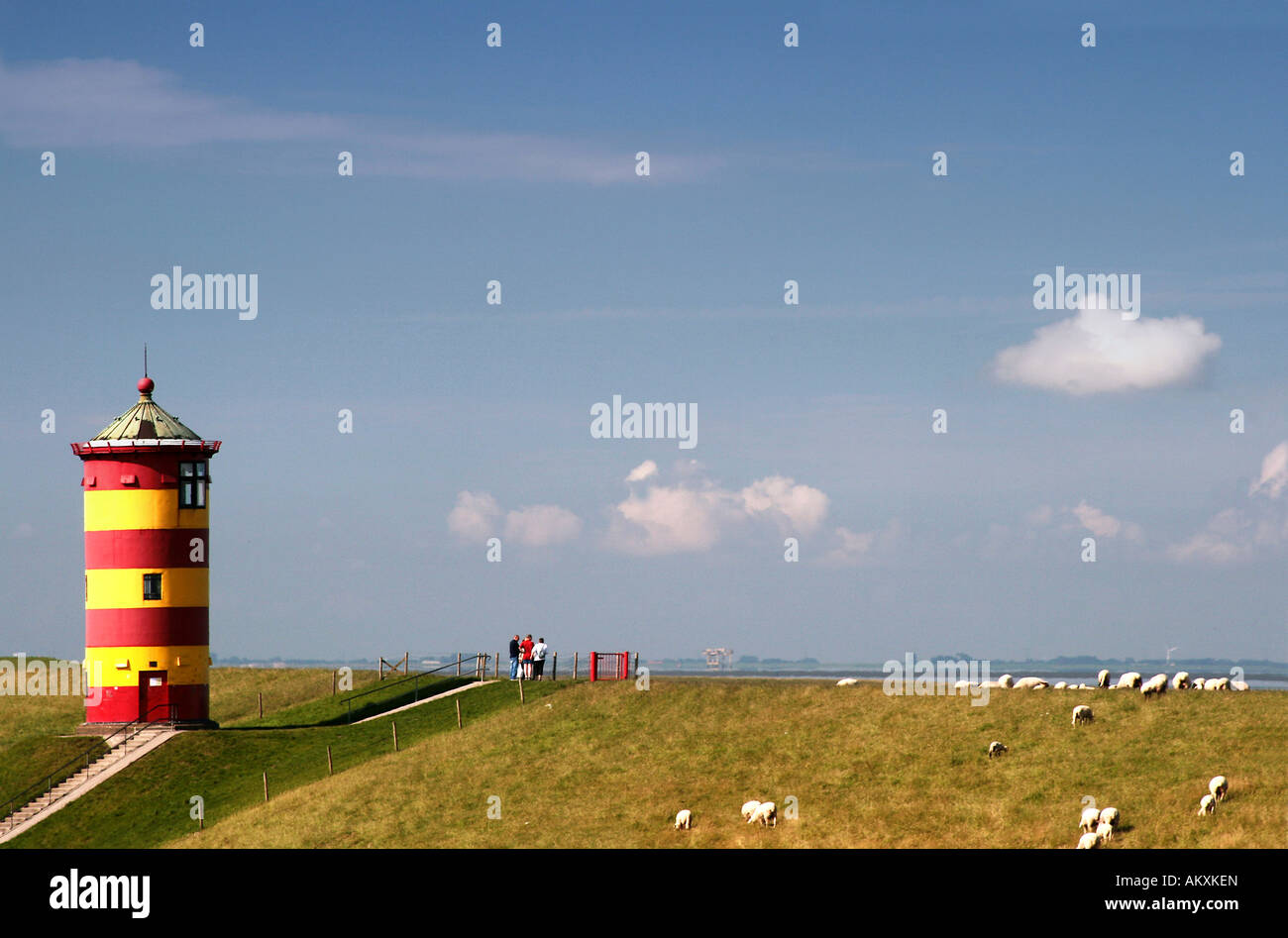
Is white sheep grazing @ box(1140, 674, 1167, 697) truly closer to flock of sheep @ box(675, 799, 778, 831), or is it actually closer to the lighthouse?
flock of sheep @ box(675, 799, 778, 831)

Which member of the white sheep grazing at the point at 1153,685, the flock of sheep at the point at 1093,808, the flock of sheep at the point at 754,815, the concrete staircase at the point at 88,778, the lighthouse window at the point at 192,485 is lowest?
the concrete staircase at the point at 88,778

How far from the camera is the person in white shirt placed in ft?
215

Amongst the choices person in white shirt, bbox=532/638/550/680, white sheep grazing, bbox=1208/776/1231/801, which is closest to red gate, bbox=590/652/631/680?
person in white shirt, bbox=532/638/550/680

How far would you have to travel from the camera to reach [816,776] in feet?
160

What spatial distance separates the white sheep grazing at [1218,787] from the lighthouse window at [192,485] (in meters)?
44.1

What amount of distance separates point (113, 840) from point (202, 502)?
16644 mm

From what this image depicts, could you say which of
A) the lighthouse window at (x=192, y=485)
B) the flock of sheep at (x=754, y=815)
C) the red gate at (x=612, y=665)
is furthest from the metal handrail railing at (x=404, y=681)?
the flock of sheep at (x=754, y=815)

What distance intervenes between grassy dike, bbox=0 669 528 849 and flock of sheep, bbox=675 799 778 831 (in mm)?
17470

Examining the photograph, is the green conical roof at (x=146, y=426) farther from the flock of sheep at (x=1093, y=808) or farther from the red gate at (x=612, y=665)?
the flock of sheep at (x=1093, y=808)

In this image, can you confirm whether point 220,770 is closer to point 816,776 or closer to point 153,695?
point 153,695

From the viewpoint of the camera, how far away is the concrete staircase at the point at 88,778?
57000 mm

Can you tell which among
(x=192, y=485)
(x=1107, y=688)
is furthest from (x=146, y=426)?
(x=1107, y=688)
